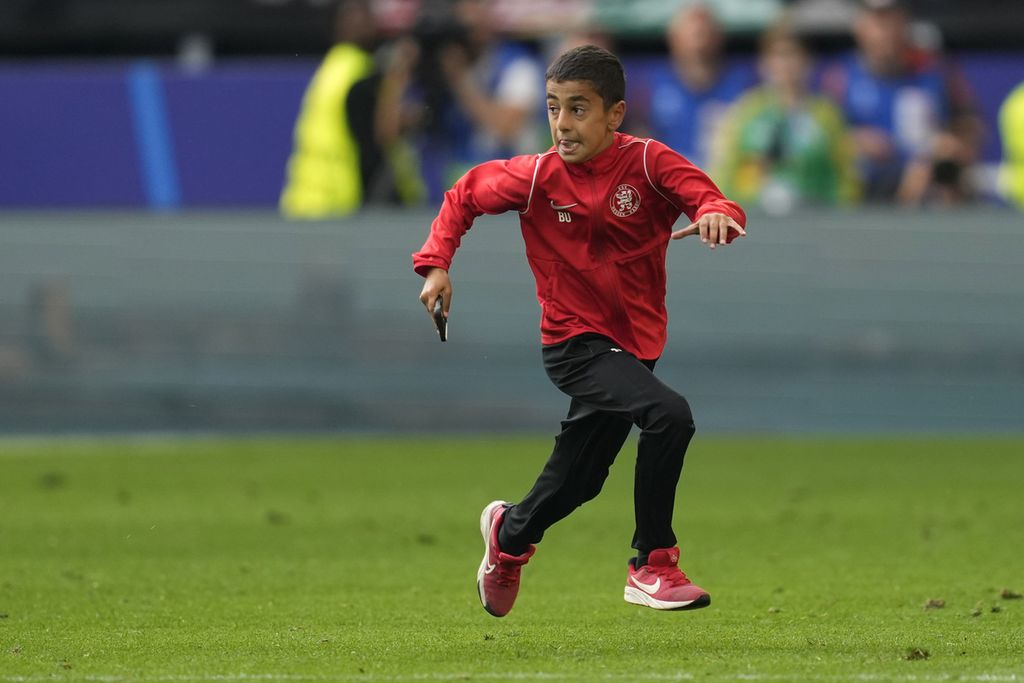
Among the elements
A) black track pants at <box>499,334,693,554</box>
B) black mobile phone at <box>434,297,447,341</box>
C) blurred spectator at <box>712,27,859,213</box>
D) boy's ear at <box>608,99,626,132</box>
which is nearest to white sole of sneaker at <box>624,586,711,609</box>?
black track pants at <box>499,334,693,554</box>

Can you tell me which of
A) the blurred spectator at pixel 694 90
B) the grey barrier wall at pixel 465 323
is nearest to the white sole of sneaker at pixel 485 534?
the grey barrier wall at pixel 465 323

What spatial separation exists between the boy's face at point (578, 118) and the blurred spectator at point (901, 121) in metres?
9.15

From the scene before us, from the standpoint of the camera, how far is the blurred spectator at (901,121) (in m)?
15.2

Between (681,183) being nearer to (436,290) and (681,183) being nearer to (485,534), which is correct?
(436,290)

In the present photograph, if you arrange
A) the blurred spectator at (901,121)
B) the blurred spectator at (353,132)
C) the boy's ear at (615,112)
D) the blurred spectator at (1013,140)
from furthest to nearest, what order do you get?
the blurred spectator at (353,132) < the blurred spectator at (1013,140) < the blurred spectator at (901,121) < the boy's ear at (615,112)

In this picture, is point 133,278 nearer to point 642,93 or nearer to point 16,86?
point 16,86

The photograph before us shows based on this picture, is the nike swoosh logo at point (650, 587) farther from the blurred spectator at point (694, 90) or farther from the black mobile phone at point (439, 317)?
the blurred spectator at point (694, 90)

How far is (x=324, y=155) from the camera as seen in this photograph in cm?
1569

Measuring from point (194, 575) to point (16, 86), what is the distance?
317 inches

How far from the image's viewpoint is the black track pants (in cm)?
627

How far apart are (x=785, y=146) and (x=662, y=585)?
9169 mm

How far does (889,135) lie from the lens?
50.1ft

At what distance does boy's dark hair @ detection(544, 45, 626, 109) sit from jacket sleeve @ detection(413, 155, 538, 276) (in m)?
0.33

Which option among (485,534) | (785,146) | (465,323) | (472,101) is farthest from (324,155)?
(485,534)
